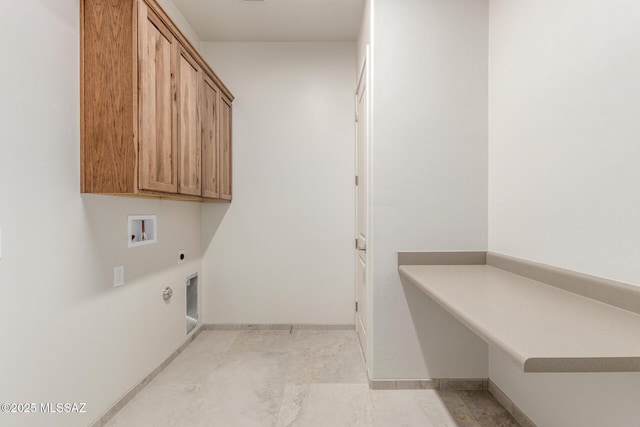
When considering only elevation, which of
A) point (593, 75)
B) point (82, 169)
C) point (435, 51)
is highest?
point (435, 51)

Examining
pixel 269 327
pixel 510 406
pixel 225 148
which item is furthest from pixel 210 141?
pixel 510 406

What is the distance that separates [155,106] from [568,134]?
80.8 inches

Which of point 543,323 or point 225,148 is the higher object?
point 225,148

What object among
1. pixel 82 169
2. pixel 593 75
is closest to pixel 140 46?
pixel 82 169

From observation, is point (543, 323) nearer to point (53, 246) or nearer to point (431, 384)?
point (431, 384)

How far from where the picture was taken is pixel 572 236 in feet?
5.15

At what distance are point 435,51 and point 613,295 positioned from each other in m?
1.74

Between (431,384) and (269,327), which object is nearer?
(431,384)

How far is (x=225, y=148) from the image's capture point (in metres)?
3.42

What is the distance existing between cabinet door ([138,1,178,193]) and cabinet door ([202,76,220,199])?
588 mm

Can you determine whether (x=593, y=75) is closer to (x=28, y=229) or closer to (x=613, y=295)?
(x=613, y=295)

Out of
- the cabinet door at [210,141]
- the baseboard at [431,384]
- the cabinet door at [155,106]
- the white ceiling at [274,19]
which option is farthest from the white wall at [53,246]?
the baseboard at [431,384]

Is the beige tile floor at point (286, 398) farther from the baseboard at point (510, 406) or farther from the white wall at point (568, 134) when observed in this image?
the white wall at point (568, 134)

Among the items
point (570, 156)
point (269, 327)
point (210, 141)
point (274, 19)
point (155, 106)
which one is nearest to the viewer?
point (570, 156)
